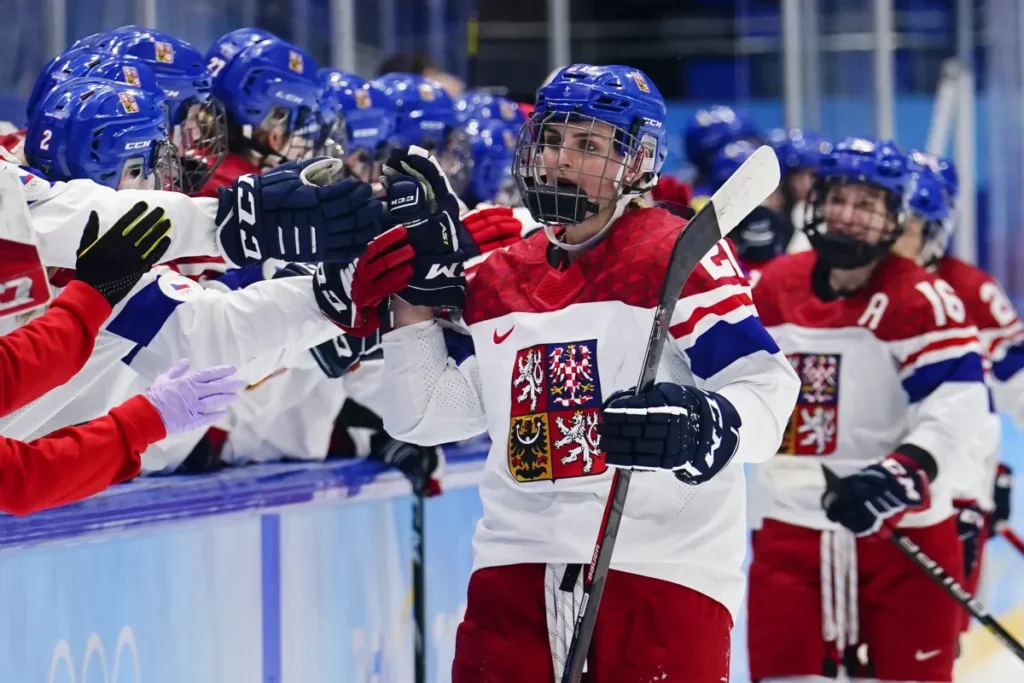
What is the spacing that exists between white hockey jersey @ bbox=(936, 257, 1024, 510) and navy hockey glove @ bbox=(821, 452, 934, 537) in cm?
124

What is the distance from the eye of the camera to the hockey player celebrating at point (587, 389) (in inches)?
83.0

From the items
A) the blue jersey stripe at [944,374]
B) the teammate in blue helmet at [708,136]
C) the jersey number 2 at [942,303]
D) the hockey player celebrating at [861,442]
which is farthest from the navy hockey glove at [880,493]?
the teammate in blue helmet at [708,136]

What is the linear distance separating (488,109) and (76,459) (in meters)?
2.77

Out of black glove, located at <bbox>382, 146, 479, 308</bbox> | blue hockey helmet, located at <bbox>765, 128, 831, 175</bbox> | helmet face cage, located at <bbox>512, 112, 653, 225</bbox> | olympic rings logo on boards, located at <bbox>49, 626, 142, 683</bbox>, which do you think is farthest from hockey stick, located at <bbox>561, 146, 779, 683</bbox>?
blue hockey helmet, located at <bbox>765, 128, 831, 175</bbox>

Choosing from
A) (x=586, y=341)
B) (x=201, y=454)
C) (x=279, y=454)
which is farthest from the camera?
(x=279, y=454)

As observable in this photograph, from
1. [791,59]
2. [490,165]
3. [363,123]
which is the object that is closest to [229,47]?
[363,123]

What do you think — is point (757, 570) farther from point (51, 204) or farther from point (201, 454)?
point (51, 204)

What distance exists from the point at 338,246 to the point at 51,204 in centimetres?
42

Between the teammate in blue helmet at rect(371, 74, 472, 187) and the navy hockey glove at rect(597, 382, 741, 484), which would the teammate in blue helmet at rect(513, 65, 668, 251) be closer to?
the navy hockey glove at rect(597, 382, 741, 484)

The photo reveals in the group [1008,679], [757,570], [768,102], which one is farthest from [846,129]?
[757,570]

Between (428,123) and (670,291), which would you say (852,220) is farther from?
(670,291)

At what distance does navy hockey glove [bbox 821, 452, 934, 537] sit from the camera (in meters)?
3.05

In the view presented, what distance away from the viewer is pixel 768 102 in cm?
1034

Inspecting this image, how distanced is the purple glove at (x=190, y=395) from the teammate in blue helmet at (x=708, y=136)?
170 inches
